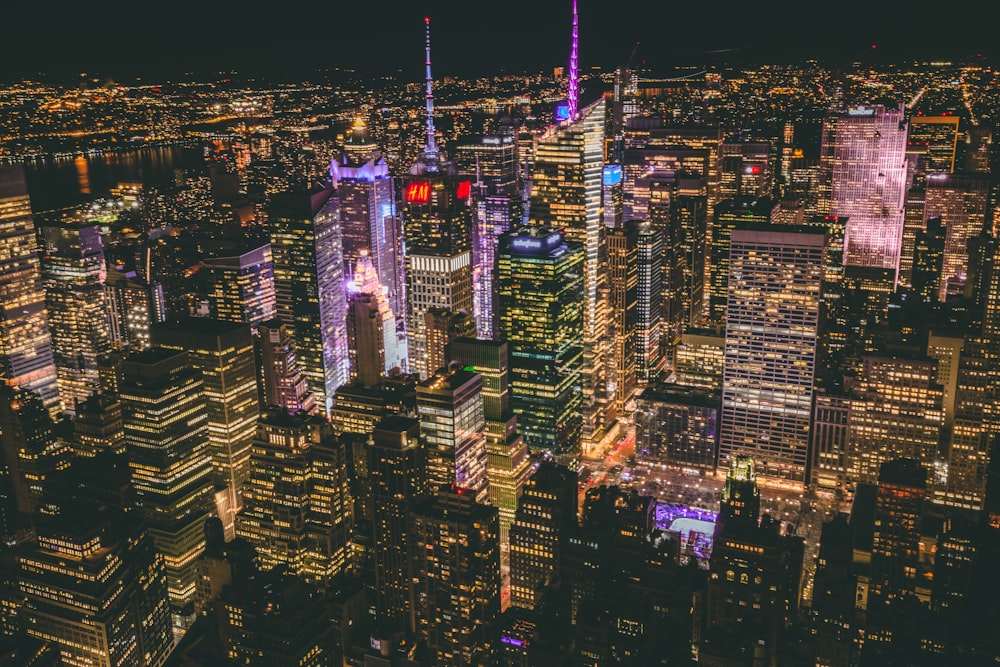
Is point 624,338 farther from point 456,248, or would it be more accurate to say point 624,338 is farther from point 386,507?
point 386,507

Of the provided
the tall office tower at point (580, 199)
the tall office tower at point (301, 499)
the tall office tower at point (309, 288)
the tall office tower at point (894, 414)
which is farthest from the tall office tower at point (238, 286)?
the tall office tower at point (894, 414)

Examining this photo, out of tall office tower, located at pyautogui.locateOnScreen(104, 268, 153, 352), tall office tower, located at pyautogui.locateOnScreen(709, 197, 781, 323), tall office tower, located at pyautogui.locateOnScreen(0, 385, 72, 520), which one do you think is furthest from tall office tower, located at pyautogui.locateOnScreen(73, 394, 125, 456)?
tall office tower, located at pyautogui.locateOnScreen(709, 197, 781, 323)

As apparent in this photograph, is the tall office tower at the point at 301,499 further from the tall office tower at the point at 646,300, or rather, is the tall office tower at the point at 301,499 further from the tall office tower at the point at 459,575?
the tall office tower at the point at 646,300

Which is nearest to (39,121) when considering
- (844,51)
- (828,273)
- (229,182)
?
(229,182)

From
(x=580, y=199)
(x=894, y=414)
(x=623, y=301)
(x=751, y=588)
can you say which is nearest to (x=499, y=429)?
(x=751, y=588)

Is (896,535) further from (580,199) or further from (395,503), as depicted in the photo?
(580,199)

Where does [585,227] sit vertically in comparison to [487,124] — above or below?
below

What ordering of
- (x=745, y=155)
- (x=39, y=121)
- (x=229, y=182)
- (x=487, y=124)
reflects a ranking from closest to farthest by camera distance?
(x=39, y=121)
(x=229, y=182)
(x=487, y=124)
(x=745, y=155)

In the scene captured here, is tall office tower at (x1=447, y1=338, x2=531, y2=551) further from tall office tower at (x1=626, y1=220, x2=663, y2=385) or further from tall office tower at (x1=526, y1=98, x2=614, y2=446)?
tall office tower at (x1=626, y1=220, x2=663, y2=385)
